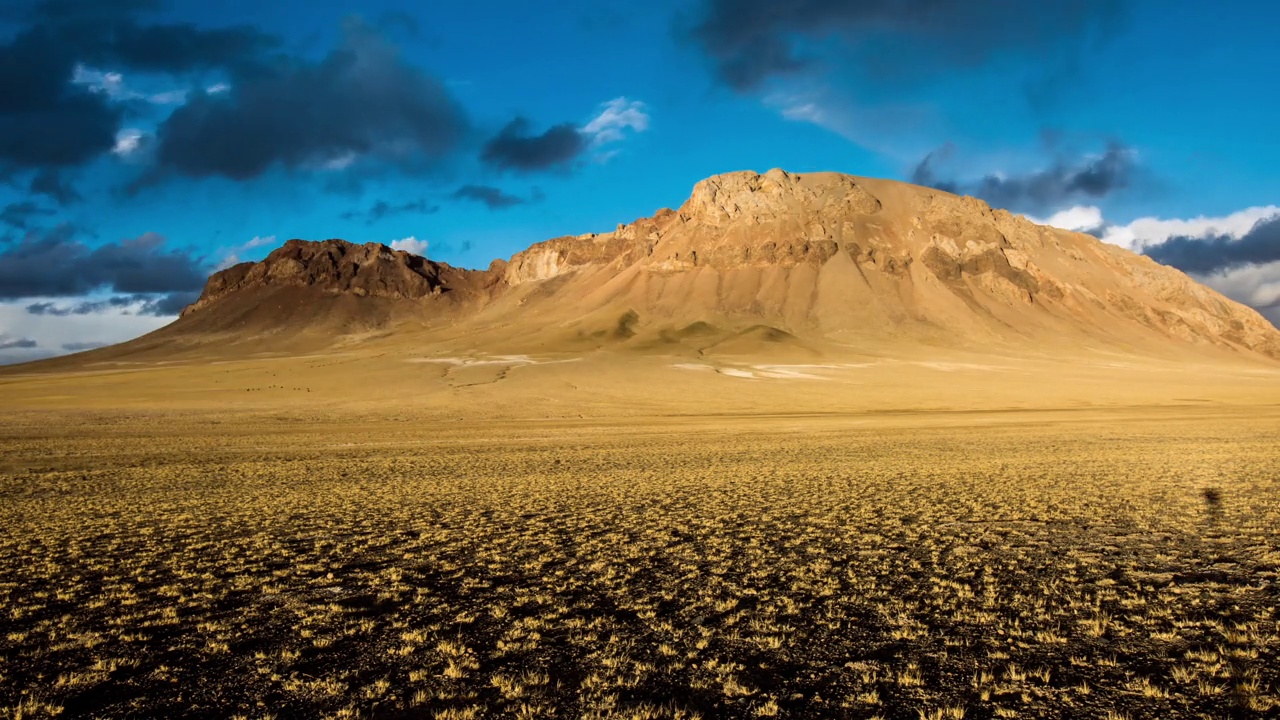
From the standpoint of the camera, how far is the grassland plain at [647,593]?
7926 mm

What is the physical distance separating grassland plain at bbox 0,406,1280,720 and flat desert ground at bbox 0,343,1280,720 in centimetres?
6

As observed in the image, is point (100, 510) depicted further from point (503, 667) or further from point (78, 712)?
point (503, 667)

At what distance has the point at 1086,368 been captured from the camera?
126875 millimetres

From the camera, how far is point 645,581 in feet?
40.2

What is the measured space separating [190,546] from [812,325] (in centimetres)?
19207

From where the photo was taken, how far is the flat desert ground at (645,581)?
7.98m

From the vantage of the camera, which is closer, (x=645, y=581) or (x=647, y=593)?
(x=647, y=593)

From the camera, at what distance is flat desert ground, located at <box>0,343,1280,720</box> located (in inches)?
314

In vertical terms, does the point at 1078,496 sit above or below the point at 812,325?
below

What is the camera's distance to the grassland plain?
793cm

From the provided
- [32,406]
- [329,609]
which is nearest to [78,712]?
[329,609]

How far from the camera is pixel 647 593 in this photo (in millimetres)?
11547

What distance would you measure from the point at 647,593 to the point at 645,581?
71 cm

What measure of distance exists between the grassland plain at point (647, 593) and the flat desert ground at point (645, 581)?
0.06 metres
